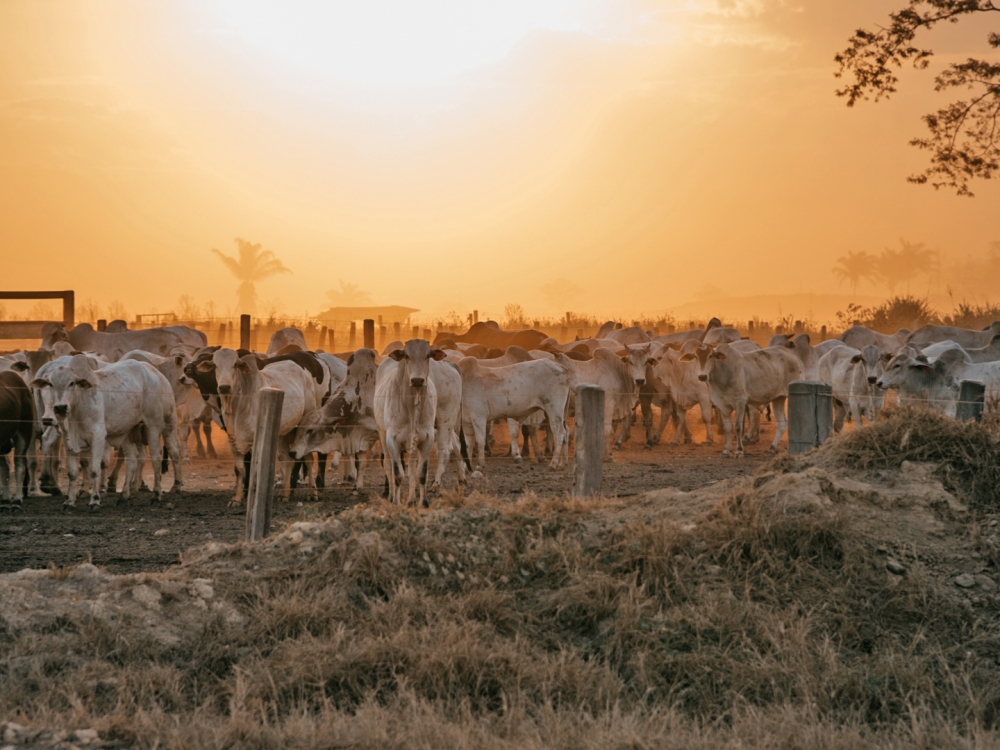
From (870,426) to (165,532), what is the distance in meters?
7.03

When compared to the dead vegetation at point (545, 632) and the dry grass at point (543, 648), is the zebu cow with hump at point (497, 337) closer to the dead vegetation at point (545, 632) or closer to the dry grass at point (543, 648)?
the dead vegetation at point (545, 632)

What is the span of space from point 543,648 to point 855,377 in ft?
42.9

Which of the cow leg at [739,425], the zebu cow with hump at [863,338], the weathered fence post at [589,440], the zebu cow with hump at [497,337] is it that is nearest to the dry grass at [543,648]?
the weathered fence post at [589,440]

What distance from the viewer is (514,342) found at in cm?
2677

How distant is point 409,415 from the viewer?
11875 millimetres

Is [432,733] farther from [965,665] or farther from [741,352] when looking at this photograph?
[741,352]

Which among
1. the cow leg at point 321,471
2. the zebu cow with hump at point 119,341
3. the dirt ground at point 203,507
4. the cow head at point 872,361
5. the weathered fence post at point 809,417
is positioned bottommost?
the dirt ground at point 203,507

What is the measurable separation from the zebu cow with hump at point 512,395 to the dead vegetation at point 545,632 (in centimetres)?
865

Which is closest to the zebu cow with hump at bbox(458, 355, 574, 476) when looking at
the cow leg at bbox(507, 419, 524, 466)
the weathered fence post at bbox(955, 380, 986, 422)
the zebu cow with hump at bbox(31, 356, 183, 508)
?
the cow leg at bbox(507, 419, 524, 466)

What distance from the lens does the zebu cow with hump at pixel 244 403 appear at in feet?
43.5

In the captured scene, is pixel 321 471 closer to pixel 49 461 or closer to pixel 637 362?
pixel 49 461

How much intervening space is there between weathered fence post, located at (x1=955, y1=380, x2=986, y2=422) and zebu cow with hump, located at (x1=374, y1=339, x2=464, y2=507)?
18.0 feet

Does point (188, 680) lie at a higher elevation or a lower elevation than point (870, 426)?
lower

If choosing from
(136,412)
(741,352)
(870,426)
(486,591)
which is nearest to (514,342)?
(741,352)
